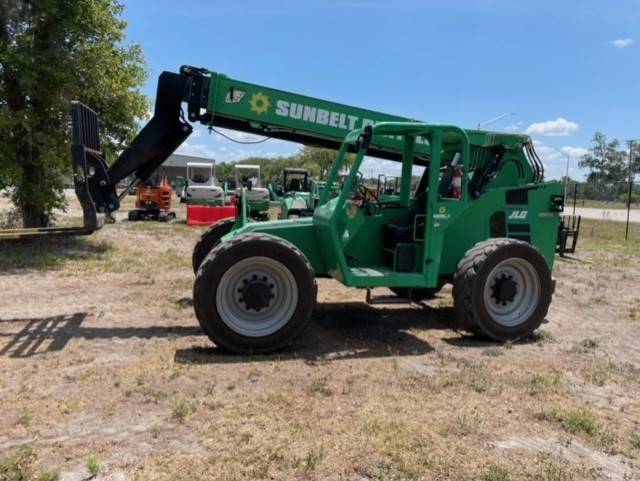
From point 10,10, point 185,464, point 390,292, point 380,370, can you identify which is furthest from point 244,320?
point 10,10

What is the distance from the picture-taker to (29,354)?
5.67m

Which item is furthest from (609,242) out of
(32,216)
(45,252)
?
(32,216)

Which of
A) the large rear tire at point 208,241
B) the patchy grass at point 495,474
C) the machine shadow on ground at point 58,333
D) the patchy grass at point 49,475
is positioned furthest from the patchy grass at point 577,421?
the large rear tire at point 208,241

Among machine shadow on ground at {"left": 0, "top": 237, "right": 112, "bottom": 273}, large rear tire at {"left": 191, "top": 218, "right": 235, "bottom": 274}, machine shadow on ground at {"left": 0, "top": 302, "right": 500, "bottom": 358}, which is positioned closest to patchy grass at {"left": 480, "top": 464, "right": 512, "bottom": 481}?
machine shadow on ground at {"left": 0, "top": 302, "right": 500, "bottom": 358}

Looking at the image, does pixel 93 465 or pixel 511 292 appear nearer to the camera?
pixel 93 465

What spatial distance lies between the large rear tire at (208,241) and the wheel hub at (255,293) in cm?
251

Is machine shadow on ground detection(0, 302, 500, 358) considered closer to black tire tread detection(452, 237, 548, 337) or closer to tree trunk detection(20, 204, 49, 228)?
black tire tread detection(452, 237, 548, 337)

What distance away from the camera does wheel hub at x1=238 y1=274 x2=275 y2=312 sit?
5875 mm

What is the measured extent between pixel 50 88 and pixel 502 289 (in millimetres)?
10248

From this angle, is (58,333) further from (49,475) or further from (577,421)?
(577,421)

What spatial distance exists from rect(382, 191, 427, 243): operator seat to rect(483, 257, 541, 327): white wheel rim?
1061 mm

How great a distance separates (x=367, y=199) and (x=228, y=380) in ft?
9.39

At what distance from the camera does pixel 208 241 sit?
831 cm

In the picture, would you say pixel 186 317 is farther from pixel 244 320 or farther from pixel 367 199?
pixel 367 199
